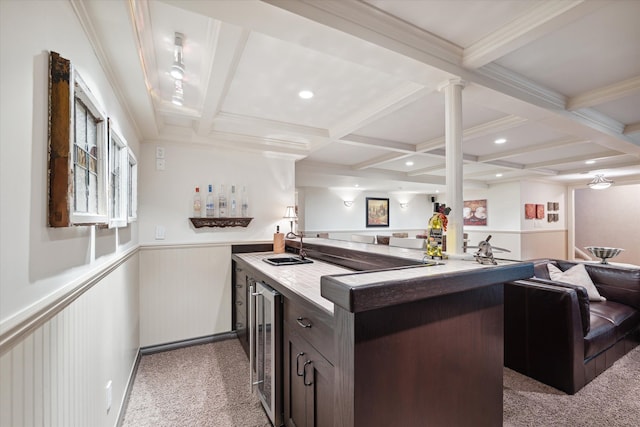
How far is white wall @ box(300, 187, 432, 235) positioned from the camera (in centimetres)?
732

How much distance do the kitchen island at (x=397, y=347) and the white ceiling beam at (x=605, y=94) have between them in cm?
193

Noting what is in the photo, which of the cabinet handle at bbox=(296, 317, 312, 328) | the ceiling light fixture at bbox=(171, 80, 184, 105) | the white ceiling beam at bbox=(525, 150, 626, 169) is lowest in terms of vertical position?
the cabinet handle at bbox=(296, 317, 312, 328)

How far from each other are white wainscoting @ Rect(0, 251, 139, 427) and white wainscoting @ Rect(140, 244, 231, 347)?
0.89 m

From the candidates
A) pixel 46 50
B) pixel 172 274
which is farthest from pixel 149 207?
pixel 46 50

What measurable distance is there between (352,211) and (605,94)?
592 cm

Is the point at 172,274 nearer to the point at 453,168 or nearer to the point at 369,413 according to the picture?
the point at 369,413

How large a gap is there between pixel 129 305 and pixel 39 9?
2.06m

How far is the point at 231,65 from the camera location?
173 cm

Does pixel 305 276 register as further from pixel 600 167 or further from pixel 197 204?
pixel 600 167

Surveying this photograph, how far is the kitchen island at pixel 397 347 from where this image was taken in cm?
99

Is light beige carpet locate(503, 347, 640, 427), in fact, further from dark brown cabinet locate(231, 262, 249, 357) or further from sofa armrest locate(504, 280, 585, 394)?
dark brown cabinet locate(231, 262, 249, 357)

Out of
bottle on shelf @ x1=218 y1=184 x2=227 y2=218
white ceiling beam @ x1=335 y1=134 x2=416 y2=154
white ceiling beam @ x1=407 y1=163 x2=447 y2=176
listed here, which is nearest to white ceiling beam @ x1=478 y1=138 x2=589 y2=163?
white ceiling beam @ x1=407 y1=163 x2=447 y2=176

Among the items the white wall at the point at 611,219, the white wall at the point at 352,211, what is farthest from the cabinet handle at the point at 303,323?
the white wall at the point at 611,219

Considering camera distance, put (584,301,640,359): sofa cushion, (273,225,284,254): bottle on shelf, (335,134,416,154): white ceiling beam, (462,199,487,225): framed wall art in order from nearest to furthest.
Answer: (584,301,640,359): sofa cushion → (273,225,284,254): bottle on shelf → (335,134,416,154): white ceiling beam → (462,199,487,225): framed wall art
